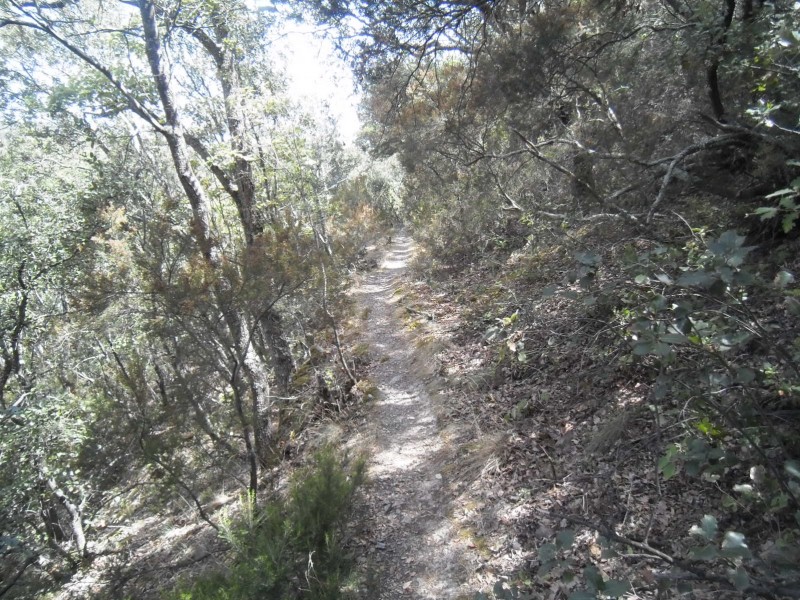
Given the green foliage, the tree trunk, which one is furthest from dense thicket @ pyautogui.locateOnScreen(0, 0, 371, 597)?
the green foliage

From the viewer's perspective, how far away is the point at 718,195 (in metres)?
4.56

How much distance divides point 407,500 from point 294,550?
4.68 ft

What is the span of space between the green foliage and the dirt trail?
0.41m

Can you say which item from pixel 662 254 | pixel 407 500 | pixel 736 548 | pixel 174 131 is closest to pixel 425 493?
pixel 407 500

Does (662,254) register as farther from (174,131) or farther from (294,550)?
(174,131)

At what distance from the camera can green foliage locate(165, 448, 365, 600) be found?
3.10 metres

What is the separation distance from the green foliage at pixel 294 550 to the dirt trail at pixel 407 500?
16.0 inches

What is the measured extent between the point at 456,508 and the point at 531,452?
0.97 m

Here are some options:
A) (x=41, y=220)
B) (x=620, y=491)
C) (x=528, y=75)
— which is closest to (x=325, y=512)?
(x=620, y=491)

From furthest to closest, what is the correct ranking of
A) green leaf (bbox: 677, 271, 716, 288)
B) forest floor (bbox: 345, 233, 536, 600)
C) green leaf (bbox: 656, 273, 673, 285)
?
forest floor (bbox: 345, 233, 536, 600), green leaf (bbox: 656, 273, 673, 285), green leaf (bbox: 677, 271, 716, 288)

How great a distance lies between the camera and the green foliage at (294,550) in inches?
122

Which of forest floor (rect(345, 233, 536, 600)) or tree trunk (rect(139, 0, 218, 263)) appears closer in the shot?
forest floor (rect(345, 233, 536, 600))

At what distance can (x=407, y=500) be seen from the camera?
15.0 feet

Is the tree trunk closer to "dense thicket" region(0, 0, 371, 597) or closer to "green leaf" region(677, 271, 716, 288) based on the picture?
"dense thicket" region(0, 0, 371, 597)
